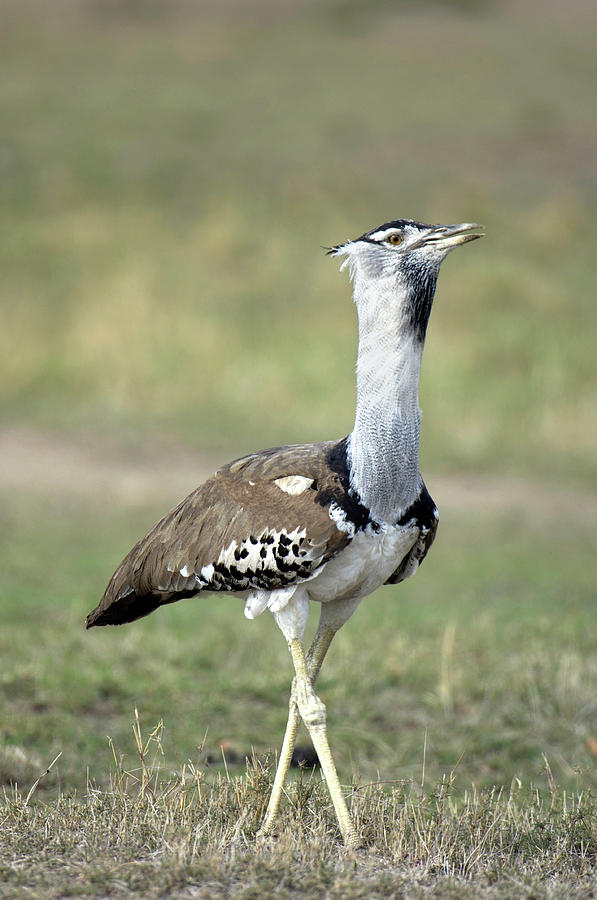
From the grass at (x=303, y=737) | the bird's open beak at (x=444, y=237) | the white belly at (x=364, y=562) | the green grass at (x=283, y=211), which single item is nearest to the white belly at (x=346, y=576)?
the white belly at (x=364, y=562)

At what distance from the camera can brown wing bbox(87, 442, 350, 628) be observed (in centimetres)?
336

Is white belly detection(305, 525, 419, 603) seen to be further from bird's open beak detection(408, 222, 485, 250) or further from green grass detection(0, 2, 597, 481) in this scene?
green grass detection(0, 2, 597, 481)

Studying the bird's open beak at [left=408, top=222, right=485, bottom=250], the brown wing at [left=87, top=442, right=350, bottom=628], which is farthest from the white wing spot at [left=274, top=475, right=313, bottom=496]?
the bird's open beak at [left=408, top=222, right=485, bottom=250]

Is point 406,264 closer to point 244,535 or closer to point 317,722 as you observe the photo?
point 244,535

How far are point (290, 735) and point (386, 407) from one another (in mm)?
1097

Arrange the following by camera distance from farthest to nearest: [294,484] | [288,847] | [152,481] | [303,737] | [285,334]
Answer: [285,334]
[152,481]
[303,737]
[294,484]
[288,847]

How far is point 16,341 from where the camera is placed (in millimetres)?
12625

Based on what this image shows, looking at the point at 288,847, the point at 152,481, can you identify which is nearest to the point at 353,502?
the point at 288,847

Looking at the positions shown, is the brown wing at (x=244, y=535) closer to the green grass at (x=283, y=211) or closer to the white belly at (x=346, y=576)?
the white belly at (x=346, y=576)

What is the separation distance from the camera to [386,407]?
3434 mm

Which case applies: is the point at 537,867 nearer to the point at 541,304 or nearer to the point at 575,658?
the point at 575,658

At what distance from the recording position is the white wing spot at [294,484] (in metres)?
3.46

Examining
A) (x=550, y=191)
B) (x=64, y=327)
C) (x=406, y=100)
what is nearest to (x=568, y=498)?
(x=64, y=327)

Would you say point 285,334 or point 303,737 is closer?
point 303,737
